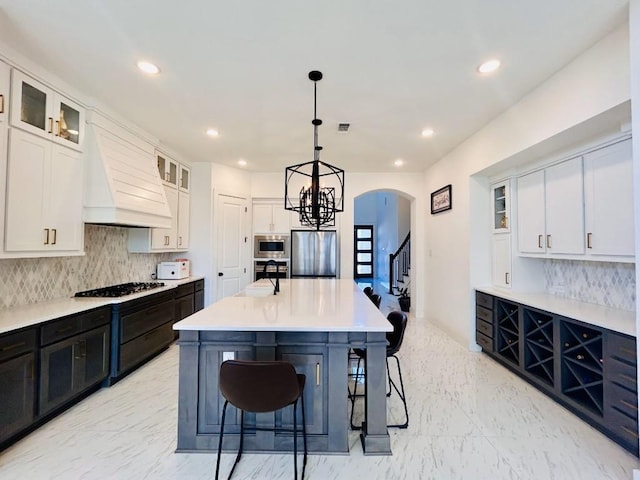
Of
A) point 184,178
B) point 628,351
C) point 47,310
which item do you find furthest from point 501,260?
point 184,178

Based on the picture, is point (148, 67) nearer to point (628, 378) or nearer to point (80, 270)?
point (80, 270)

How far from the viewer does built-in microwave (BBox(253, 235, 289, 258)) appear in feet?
20.0

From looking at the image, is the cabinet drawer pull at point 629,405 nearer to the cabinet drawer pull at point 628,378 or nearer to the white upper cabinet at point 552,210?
the cabinet drawer pull at point 628,378

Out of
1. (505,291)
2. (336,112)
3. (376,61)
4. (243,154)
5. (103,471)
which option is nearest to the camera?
(103,471)

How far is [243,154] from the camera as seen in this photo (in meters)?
5.04

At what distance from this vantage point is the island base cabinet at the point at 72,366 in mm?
2375

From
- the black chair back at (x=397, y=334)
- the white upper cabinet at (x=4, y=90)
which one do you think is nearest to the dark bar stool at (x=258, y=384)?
the black chair back at (x=397, y=334)

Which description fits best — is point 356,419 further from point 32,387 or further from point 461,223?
point 461,223

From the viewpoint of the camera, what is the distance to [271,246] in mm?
6082

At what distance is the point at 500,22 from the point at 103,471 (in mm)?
3724

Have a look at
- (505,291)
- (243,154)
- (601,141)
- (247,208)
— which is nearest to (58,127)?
(243,154)

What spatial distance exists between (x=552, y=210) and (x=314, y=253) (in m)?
3.66

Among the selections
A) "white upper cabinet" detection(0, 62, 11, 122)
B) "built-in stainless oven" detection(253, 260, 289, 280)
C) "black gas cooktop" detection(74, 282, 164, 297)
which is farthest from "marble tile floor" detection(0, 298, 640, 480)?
"built-in stainless oven" detection(253, 260, 289, 280)

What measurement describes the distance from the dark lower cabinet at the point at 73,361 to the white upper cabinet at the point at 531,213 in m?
4.34
